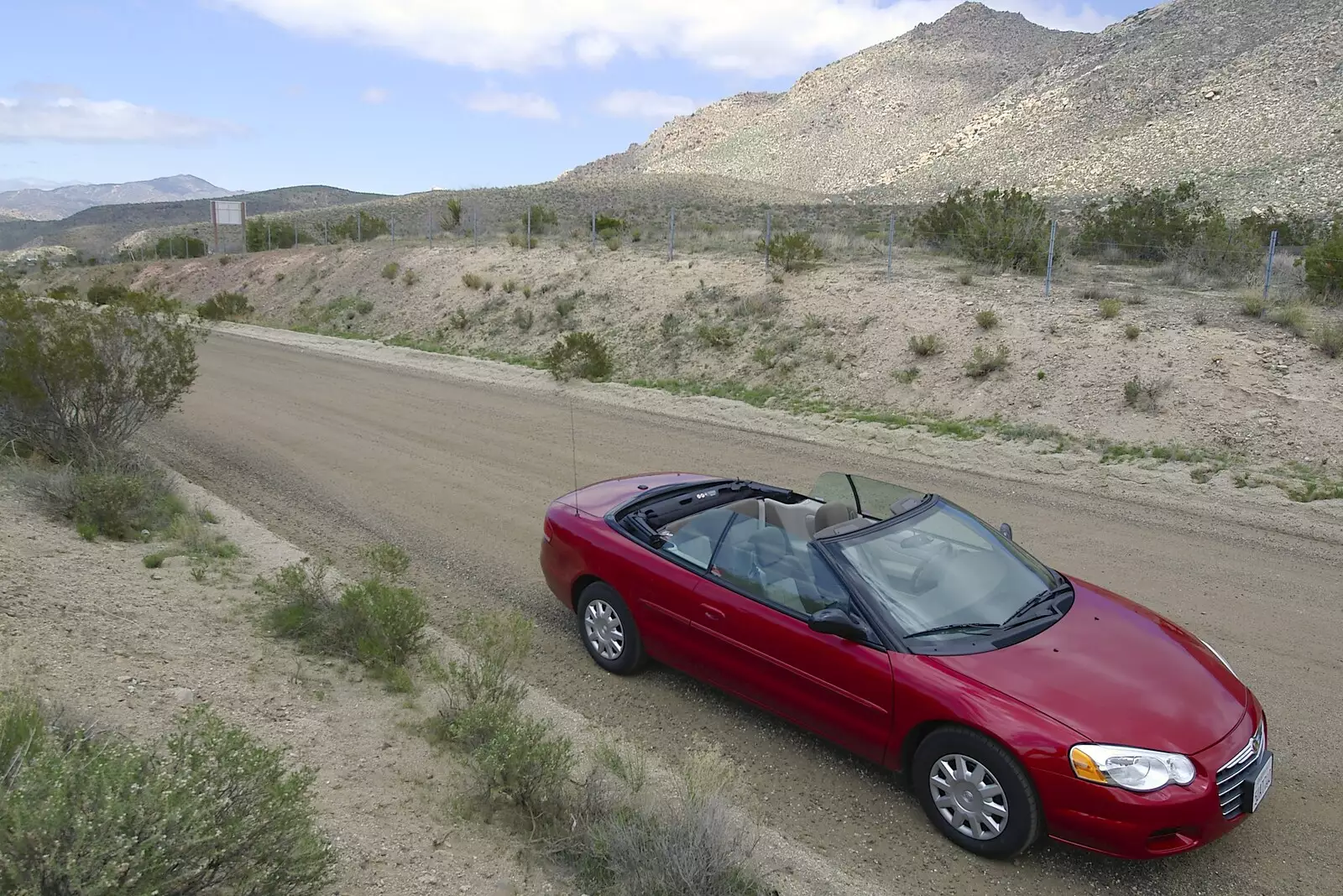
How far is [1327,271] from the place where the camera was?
16359mm

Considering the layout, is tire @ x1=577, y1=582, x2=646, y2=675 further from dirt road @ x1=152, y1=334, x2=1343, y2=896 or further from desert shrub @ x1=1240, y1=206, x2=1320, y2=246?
desert shrub @ x1=1240, y1=206, x2=1320, y2=246

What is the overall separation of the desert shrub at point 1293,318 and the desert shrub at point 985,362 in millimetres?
4308

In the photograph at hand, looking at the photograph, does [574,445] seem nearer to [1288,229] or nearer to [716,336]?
[716,336]

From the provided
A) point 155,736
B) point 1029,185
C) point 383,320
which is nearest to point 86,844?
point 155,736

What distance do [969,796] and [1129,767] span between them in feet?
2.42

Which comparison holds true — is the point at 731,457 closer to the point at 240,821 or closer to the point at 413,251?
the point at 240,821

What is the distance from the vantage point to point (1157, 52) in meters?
63.9

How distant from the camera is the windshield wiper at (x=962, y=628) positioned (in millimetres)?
4707

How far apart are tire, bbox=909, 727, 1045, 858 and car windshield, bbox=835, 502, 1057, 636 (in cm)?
64

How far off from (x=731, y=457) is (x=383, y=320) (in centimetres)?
2103

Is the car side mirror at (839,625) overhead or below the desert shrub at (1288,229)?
below

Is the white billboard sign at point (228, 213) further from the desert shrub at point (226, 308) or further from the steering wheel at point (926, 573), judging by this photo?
the steering wheel at point (926, 573)

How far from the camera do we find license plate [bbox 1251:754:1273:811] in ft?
13.5

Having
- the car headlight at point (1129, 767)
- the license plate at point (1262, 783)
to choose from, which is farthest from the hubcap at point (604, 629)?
the license plate at point (1262, 783)
